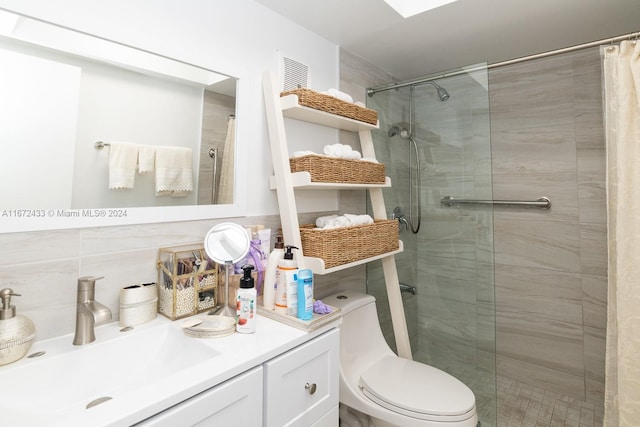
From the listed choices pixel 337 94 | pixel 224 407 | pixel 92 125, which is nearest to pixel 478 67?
pixel 337 94

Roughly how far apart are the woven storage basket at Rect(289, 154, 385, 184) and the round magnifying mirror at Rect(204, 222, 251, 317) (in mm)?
396

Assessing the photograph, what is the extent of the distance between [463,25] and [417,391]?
5.87ft

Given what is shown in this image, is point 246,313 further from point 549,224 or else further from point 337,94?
point 549,224

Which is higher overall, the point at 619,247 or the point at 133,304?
the point at 619,247

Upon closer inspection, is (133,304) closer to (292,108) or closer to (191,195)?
(191,195)

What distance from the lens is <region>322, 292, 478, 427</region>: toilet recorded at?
1.27 meters

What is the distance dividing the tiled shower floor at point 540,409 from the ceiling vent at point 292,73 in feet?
7.24

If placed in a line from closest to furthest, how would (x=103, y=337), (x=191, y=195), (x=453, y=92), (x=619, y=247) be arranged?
(x=103, y=337) → (x=191, y=195) → (x=619, y=247) → (x=453, y=92)

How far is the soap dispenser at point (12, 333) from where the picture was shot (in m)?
0.79

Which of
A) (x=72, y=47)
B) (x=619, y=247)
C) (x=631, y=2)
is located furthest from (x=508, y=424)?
(x=72, y=47)

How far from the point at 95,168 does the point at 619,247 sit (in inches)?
79.3

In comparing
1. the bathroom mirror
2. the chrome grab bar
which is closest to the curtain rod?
the bathroom mirror

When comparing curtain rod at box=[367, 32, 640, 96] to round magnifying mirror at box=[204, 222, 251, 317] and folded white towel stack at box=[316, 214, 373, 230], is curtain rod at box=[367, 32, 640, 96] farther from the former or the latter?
round magnifying mirror at box=[204, 222, 251, 317]

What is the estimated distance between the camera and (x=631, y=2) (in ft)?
4.88
